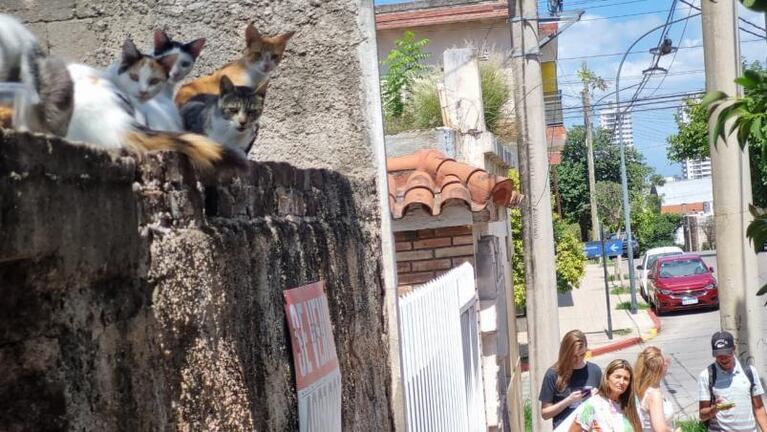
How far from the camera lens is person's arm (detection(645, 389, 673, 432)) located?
23.6 ft

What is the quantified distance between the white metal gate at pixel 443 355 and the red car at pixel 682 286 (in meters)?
19.6

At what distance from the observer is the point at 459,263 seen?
869 centimetres

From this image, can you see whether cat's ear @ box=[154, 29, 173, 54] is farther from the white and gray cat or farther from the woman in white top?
the woman in white top

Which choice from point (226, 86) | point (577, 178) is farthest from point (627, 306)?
point (226, 86)

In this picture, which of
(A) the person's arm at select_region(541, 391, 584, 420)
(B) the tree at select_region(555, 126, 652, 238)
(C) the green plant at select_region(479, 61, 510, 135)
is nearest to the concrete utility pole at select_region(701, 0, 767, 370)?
(A) the person's arm at select_region(541, 391, 584, 420)

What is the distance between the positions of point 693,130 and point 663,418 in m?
30.9

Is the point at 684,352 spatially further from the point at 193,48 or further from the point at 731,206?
the point at 193,48

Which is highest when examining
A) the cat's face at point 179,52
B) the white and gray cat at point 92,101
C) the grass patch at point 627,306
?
the cat's face at point 179,52

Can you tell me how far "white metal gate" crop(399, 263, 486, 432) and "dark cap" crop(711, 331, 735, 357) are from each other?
1940 mm

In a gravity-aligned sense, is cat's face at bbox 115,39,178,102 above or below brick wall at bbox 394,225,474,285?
above

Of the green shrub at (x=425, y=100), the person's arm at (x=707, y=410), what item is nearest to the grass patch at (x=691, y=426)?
the person's arm at (x=707, y=410)

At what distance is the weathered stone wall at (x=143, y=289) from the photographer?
179 cm

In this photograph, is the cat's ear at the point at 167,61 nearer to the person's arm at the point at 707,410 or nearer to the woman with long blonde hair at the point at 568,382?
the woman with long blonde hair at the point at 568,382

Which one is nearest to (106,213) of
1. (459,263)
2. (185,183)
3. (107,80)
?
(185,183)
